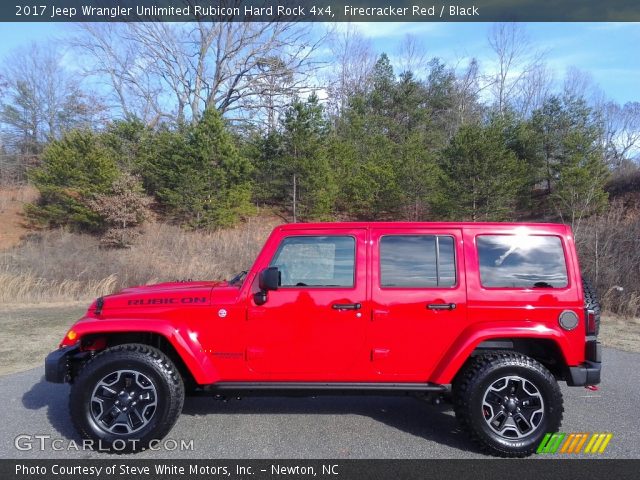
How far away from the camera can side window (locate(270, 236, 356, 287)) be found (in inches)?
173

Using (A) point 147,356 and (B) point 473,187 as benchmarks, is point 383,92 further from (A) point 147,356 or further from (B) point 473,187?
(A) point 147,356

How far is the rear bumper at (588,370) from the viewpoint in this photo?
13.7 ft

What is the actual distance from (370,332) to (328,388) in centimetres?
59

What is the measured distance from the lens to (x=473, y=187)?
22.6 m

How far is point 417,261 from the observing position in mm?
4430

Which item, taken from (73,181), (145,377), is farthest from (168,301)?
(73,181)

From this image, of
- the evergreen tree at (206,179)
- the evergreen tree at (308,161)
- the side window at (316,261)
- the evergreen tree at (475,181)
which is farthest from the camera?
the evergreen tree at (308,161)

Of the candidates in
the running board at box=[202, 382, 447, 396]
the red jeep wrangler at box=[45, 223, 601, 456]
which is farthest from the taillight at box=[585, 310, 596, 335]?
the running board at box=[202, 382, 447, 396]

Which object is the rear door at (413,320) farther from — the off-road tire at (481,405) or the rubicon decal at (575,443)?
the rubicon decal at (575,443)

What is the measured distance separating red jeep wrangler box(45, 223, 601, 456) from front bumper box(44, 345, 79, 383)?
0.01 meters

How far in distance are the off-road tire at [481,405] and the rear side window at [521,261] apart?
68cm

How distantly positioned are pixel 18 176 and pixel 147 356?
123ft

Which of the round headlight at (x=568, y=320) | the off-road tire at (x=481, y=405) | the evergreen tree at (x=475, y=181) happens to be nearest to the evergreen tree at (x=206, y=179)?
the evergreen tree at (x=475, y=181)
